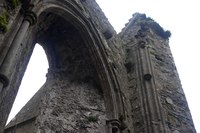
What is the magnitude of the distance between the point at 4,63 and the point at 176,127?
11.0 ft

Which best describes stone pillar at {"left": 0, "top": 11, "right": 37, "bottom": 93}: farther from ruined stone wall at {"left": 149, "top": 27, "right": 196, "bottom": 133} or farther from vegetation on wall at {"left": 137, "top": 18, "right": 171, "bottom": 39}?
vegetation on wall at {"left": 137, "top": 18, "right": 171, "bottom": 39}

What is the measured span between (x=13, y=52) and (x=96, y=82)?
2768 millimetres

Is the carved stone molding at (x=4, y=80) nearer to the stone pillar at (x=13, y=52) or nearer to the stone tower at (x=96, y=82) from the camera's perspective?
the stone pillar at (x=13, y=52)

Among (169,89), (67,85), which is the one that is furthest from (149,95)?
(67,85)

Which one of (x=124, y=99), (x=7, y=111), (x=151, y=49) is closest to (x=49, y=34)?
(x=124, y=99)

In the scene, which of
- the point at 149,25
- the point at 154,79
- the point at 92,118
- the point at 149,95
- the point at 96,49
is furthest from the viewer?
the point at 149,25

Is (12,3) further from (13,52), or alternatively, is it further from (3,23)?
(13,52)

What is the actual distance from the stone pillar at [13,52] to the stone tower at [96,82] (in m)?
0.52

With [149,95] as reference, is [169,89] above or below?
above

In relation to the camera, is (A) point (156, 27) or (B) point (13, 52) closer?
(B) point (13, 52)

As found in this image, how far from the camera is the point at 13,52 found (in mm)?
2850

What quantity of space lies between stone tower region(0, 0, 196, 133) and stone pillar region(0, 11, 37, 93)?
52 cm

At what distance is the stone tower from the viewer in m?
4.83

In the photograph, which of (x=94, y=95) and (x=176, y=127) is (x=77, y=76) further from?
(x=176, y=127)
